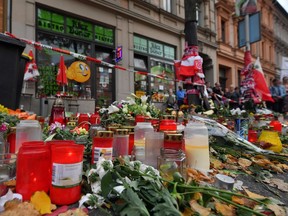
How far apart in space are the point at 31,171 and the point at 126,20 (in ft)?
33.3

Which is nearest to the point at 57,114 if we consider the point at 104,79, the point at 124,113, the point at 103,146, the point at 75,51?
the point at 124,113

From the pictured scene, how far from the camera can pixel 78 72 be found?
832cm

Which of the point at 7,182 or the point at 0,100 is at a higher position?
the point at 0,100

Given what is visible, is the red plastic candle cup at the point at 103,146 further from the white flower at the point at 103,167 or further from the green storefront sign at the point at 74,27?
the green storefront sign at the point at 74,27

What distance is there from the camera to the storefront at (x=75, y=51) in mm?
7828

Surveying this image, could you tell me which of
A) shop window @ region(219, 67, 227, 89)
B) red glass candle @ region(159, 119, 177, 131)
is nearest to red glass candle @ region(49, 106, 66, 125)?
red glass candle @ region(159, 119, 177, 131)

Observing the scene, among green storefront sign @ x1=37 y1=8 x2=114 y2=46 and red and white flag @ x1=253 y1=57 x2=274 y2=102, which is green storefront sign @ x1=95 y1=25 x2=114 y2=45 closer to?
green storefront sign @ x1=37 y1=8 x2=114 y2=46

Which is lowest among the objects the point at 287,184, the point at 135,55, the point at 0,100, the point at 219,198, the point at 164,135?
the point at 287,184

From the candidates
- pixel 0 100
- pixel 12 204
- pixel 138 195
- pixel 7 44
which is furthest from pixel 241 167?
pixel 7 44

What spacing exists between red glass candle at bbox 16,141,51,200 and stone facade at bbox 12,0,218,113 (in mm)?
6233

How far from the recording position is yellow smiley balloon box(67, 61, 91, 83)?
8258mm

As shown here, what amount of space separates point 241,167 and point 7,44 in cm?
326

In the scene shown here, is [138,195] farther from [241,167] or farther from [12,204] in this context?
[241,167]

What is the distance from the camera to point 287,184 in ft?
5.14
